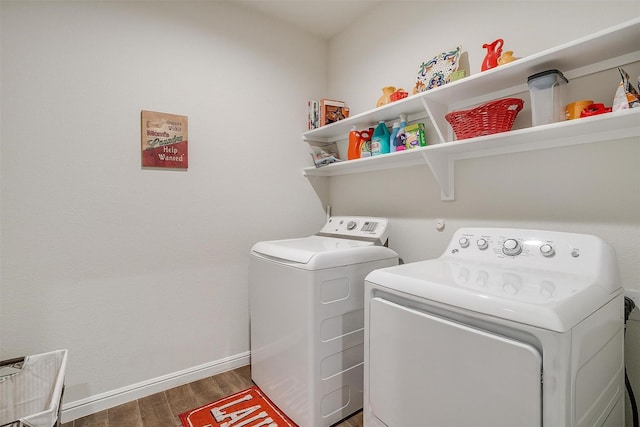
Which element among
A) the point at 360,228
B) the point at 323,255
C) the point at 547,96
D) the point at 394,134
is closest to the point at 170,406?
the point at 323,255

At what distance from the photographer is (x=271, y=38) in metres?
2.30

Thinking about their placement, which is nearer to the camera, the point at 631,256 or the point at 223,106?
the point at 631,256

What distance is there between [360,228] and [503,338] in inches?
51.2

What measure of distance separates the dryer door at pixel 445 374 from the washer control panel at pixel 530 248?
1.69 ft

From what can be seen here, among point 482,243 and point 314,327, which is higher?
point 482,243

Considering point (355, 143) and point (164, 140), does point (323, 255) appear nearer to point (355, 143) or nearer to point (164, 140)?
point (355, 143)

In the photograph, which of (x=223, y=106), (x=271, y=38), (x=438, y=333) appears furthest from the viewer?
(x=271, y=38)

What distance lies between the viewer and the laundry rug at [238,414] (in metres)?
1.58

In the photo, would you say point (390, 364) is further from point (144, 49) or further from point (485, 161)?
point (144, 49)

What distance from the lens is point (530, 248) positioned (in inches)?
47.7

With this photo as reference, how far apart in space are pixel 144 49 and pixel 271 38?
908 mm

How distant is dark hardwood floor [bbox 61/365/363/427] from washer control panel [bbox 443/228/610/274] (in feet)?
3.50

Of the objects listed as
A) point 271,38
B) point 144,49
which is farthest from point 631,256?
point 144,49

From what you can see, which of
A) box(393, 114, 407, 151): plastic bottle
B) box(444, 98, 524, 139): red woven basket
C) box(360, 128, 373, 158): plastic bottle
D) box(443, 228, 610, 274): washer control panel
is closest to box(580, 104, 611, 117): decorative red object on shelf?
box(444, 98, 524, 139): red woven basket
